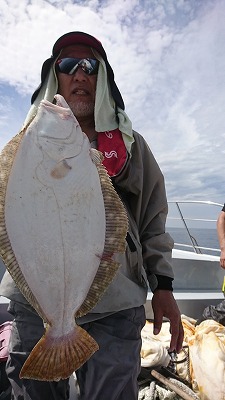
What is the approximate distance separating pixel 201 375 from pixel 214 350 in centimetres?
29

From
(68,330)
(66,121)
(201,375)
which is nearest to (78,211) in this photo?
(66,121)

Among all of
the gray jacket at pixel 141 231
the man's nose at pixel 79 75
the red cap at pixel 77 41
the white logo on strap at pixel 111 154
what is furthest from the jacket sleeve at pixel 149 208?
the red cap at pixel 77 41

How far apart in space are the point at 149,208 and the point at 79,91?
3.15ft

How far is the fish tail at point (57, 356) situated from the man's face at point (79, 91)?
58.6 inches

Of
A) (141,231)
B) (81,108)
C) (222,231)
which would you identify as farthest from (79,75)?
(222,231)

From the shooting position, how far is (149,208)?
255 centimetres

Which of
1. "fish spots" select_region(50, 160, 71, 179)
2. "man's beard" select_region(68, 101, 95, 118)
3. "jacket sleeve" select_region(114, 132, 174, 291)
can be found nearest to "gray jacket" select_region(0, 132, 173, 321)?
"jacket sleeve" select_region(114, 132, 174, 291)

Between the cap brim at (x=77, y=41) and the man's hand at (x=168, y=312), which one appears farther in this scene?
the cap brim at (x=77, y=41)

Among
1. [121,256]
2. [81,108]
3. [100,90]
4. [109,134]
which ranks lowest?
[121,256]

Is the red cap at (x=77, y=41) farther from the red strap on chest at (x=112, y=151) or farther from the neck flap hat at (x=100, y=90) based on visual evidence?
the red strap on chest at (x=112, y=151)

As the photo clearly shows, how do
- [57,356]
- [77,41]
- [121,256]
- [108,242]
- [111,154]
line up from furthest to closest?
[77,41] → [111,154] → [121,256] → [108,242] → [57,356]

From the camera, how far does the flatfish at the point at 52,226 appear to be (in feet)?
5.11

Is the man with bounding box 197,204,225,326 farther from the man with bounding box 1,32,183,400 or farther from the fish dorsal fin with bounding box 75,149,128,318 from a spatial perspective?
the fish dorsal fin with bounding box 75,149,128,318

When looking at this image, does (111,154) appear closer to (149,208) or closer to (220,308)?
(149,208)
